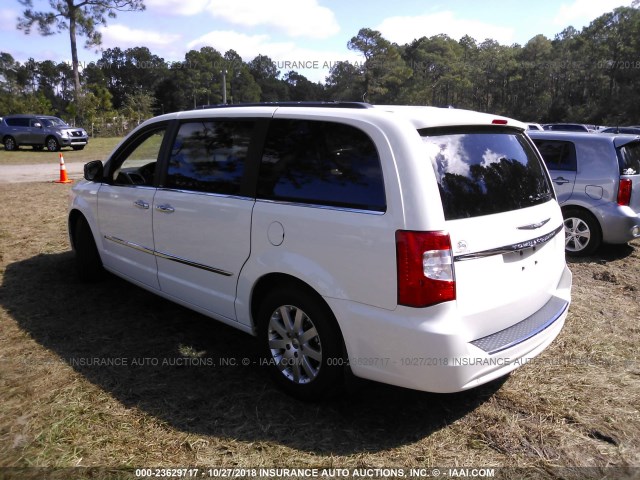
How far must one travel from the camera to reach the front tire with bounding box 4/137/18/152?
24350 mm

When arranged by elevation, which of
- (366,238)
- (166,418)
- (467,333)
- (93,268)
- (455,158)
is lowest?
(166,418)

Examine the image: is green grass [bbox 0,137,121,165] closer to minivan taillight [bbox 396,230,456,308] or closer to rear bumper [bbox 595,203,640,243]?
rear bumper [bbox 595,203,640,243]

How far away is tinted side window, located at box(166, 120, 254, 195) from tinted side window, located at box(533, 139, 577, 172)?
4935mm

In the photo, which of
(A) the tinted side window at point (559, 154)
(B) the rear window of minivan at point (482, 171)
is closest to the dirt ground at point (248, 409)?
(B) the rear window of minivan at point (482, 171)

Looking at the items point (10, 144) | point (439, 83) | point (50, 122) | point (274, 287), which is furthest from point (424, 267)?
point (439, 83)

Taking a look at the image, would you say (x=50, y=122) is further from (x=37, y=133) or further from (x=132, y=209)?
(x=132, y=209)

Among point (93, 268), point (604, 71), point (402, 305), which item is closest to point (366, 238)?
point (402, 305)

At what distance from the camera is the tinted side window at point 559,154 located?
665 cm

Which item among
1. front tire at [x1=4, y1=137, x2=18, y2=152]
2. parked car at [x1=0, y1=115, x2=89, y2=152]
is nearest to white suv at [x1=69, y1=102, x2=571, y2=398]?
parked car at [x1=0, y1=115, x2=89, y2=152]

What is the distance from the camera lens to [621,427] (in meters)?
2.94

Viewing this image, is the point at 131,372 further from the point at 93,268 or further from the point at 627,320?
the point at 627,320

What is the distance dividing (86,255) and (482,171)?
4070 millimetres

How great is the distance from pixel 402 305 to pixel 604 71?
61370mm

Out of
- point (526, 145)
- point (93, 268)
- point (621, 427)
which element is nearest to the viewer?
point (621, 427)
